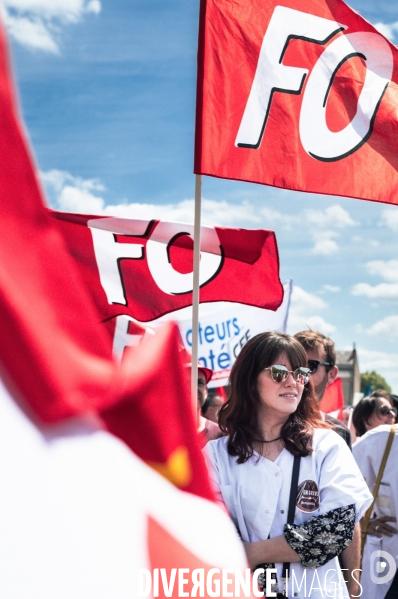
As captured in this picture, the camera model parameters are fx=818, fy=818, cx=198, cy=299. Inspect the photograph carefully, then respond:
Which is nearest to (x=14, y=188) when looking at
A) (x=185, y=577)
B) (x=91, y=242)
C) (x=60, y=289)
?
(x=60, y=289)

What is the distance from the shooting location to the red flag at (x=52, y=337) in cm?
96

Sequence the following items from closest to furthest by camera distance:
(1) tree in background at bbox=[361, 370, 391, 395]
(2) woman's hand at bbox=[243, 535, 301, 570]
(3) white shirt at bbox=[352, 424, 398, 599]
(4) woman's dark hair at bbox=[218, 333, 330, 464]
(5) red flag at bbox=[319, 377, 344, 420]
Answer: (2) woman's hand at bbox=[243, 535, 301, 570], (4) woman's dark hair at bbox=[218, 333, 330, 464], (3) white shirt at bbox=[352, 424, 398, 599], (5) red flag at bbox=[319, 377, 344, 420], (1) tree in background at bbox=[361, 370, 391, 395]

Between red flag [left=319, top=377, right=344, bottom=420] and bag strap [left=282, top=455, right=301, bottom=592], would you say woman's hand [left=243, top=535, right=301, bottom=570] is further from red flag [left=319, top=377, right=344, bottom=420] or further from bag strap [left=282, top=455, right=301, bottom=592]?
red flag [left=319, top=377, right=344, bottom=420]

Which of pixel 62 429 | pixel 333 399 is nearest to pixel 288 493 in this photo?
pixel 62 429

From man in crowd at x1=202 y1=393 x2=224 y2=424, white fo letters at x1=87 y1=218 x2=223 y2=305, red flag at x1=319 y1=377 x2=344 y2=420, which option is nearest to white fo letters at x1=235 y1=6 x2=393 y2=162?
white fo letters at x1=87 y1=218 x2=223 y2=305

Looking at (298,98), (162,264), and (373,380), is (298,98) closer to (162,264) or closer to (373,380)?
(162,264)

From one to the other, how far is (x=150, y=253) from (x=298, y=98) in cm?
250

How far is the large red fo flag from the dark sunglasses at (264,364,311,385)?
116cm

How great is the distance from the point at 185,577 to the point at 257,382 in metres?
2.09

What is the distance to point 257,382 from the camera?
317cm

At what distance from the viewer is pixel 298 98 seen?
4266mm

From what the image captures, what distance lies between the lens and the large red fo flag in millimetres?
4039

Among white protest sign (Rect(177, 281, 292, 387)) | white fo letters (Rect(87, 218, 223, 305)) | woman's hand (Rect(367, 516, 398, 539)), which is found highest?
white fo letters (Rect(87, 218, 223, 305))

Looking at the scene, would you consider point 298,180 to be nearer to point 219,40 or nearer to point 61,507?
point 219,40
